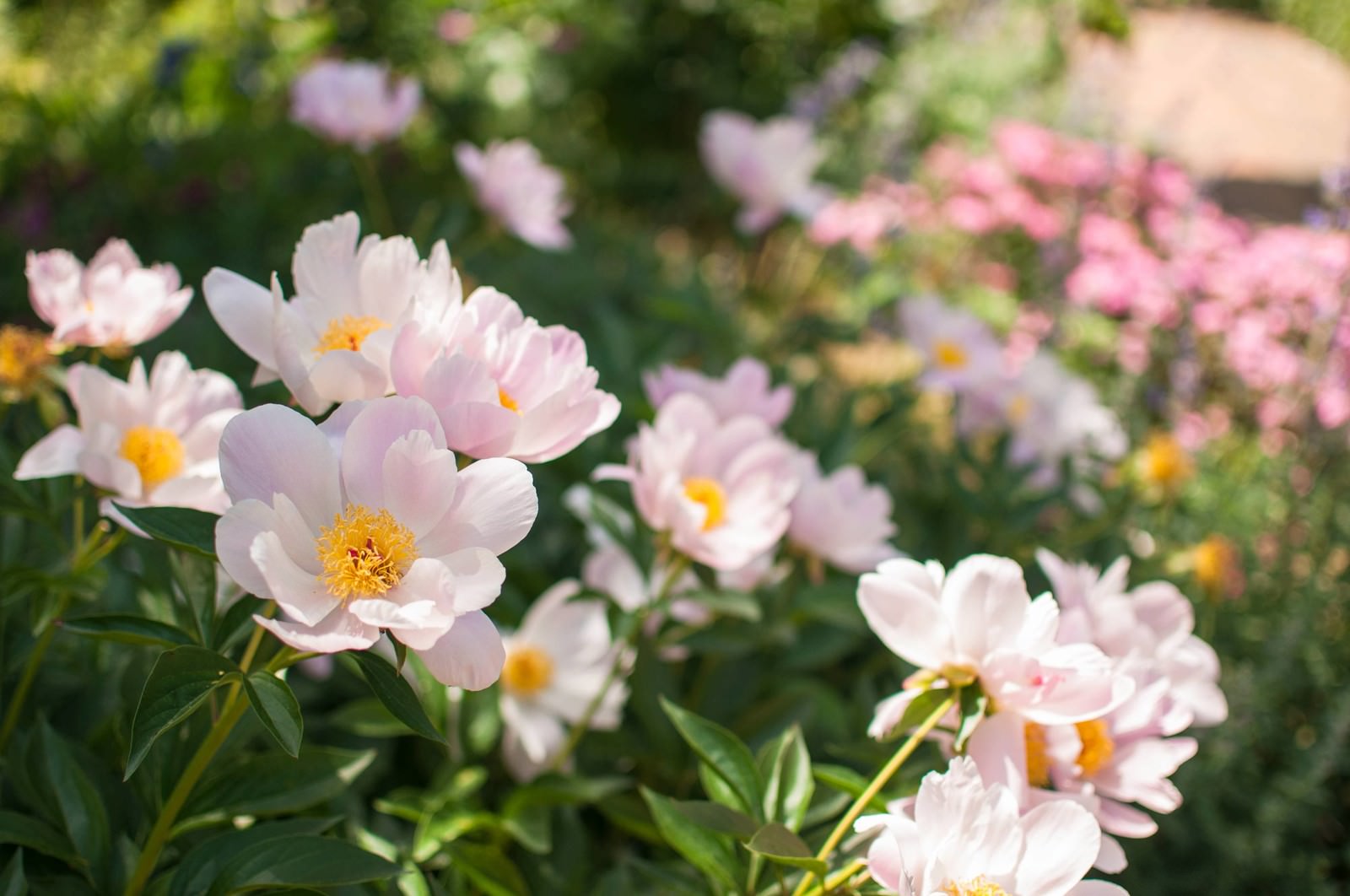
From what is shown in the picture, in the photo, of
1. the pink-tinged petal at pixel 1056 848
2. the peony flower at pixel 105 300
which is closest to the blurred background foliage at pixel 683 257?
the peony flower at pixel 105 300

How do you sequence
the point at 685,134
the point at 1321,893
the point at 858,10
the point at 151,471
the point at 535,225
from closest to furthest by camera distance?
the point at 151,471
the point at 1321,893
the point at 535,225
the point at 858,10
the point at 685,134

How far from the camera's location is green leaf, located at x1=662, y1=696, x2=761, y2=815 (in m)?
0.85

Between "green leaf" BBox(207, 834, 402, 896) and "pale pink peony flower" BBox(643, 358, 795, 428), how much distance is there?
56 cm

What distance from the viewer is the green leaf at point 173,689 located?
592mm

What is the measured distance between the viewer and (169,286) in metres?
0.89

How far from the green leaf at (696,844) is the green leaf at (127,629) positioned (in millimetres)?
357

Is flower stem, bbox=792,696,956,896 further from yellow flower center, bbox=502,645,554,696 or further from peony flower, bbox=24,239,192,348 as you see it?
peony flower, bbox=24,239,192,348

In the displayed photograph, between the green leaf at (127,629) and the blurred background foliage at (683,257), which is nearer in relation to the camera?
the green leaf at (127,629)

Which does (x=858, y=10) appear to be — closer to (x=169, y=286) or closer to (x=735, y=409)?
(x=735, y=409)

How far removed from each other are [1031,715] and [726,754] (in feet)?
0.86

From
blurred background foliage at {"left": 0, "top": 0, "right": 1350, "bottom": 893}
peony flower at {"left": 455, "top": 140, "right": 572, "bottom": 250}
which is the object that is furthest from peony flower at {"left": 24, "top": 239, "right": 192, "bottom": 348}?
peony flower at {"left": 455, "top": 140, "right": 572, "bottom": 250}

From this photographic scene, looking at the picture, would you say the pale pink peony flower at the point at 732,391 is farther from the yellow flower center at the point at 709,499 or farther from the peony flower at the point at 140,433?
the peony flower at the point at 140,433

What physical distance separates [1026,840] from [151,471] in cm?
70

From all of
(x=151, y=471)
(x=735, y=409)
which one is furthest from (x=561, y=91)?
(x=151, y=471)
